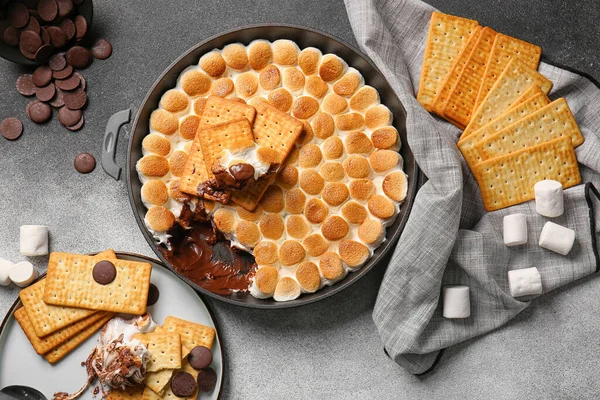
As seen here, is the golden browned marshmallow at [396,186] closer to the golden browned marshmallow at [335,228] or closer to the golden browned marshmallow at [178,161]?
the golden browned marshmallow at [335,228]

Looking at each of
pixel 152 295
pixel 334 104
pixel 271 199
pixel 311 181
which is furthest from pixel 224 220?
pixel 334 104

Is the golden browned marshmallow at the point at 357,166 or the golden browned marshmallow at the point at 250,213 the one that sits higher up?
the golden browned marshmallow at the point at 357,166

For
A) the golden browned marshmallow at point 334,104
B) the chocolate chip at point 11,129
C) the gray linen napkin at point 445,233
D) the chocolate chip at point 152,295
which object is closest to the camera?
the gray linen napkin at point 445,233

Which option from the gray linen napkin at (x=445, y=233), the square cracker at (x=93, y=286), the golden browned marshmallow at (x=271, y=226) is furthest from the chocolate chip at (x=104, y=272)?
the gray linen napkin at (x=445, y=233)

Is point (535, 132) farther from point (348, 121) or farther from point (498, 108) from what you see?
point (348, 121)

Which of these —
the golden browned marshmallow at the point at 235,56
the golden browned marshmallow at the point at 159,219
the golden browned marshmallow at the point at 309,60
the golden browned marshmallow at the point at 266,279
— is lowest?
the golden browned marshmallow at the point at 266,279
